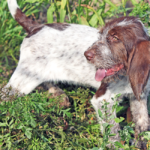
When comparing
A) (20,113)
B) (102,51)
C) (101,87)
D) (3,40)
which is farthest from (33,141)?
(3,40)

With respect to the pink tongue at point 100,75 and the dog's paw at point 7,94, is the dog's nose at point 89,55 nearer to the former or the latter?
the pink tongue at point 100,75

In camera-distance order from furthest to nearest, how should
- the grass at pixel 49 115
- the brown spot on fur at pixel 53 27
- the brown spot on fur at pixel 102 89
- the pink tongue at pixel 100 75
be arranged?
the brown spot on fur at pixel 53 27, the brown spot on fur at pixel 102 89, the pink tongue at pixel 100 75, the grass at pixel 49 115

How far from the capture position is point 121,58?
93.3 inches

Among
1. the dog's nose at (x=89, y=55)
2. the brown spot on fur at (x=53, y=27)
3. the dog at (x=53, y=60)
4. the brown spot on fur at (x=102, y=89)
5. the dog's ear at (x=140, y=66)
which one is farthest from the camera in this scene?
the brown spot on fur at (x=53, y=27)

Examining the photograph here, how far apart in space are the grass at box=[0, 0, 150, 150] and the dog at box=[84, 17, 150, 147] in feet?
0.99

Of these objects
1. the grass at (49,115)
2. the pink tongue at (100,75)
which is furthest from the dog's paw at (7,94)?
the pink tongue at (100,75)

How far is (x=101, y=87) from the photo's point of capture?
2.84 m

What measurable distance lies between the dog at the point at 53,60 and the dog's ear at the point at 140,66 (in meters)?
0.80

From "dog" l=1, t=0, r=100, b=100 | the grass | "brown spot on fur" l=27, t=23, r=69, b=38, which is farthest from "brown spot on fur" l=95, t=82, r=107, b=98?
"brown spot on fur" l=27, t=23, r=69, b=38

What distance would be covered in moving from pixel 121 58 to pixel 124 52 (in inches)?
3.0

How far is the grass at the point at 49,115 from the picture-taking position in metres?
2.36

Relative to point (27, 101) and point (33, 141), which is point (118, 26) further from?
point (33, 141)

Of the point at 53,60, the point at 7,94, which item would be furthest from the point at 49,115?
the point at 53,60

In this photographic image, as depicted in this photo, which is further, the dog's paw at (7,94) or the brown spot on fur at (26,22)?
the brown spot on fur at (26,22)
